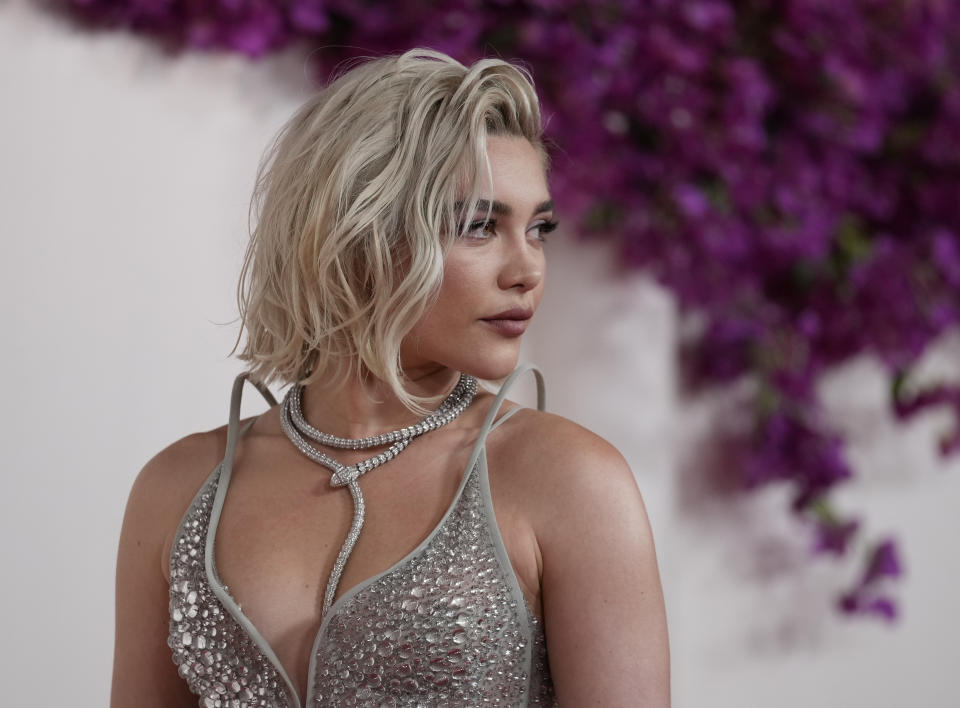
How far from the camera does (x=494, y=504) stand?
45.2 inches

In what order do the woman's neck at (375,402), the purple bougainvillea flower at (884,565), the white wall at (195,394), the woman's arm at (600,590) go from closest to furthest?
the woman's arm at (600,590)
the woman's neck at (375,402)
the white wall at (195,394)
the purple bougainvillea flower at (884,565)

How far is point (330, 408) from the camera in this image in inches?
50.1

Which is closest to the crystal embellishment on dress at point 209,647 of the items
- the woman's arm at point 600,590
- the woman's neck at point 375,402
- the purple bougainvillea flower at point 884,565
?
the woman's neck at point 375,402

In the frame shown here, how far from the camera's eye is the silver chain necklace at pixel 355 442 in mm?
1156

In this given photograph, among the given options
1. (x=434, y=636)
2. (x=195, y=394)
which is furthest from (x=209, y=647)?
(x=195, y=394)

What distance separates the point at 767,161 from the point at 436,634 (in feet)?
5.27

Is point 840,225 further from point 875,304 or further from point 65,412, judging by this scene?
point 65,412

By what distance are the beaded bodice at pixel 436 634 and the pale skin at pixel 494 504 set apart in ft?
0.07

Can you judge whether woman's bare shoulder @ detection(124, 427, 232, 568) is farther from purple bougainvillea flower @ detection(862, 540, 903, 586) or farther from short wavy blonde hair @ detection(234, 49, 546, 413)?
purple bougainvillea flower @ detection(862, 540, 903, 586)

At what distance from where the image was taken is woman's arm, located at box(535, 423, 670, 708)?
108 cm

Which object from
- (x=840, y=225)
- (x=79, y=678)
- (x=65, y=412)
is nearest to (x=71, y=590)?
(x=79, y=678)

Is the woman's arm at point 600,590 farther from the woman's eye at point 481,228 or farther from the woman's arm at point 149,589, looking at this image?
the woman's arm at point 149,589

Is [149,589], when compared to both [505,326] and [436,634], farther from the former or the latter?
[505,326]

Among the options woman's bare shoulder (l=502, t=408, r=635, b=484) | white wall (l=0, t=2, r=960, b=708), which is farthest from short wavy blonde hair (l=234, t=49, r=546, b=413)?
white wall (l=0, t=2, r=960, b=708)
